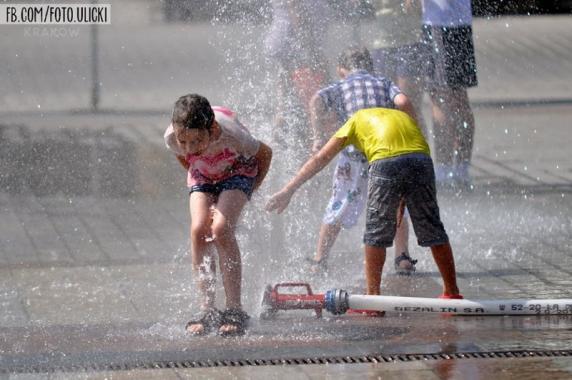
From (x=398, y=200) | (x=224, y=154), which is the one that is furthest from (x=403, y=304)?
(x=224, y=154)

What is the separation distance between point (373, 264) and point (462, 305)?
1.41 ft

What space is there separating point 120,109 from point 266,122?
6.72 ft

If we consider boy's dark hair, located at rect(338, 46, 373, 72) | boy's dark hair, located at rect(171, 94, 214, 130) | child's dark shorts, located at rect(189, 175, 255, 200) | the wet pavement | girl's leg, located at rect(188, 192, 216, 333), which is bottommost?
the wet pavement

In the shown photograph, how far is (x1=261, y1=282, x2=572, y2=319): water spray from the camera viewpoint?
515cm

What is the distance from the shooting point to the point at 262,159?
5.34 m

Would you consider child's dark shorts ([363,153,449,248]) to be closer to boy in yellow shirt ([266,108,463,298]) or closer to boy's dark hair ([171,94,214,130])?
boy in yellow shirt ([266,108,463,298])

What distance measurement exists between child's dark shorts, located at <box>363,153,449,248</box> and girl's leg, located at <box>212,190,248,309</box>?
611 mm

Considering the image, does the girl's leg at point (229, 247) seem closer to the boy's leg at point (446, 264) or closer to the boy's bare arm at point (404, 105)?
the boy's leg at point (446, 264)

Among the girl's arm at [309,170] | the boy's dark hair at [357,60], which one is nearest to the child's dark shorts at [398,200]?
the girl's arm at [309,170]

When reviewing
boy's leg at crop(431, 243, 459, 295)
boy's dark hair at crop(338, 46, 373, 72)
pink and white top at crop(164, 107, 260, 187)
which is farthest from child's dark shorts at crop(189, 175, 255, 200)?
boy's dark hair at crop(338, 46, 373, 72)

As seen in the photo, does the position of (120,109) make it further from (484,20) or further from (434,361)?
(434,361)

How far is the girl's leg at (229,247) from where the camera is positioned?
5.10 metres

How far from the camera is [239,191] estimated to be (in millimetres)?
5223

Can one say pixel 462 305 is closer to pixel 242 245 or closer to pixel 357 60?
pixel 242 245
